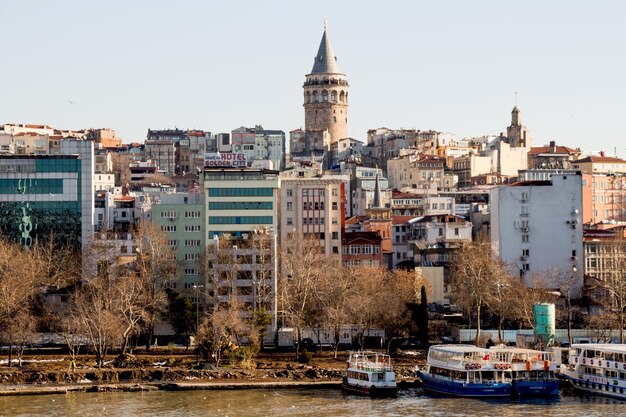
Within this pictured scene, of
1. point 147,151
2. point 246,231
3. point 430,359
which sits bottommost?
point 430,359

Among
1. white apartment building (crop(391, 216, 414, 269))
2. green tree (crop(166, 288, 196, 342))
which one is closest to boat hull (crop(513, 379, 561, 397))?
green tree (crop(166, 288, 196, 342))

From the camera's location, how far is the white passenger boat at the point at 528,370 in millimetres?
70062

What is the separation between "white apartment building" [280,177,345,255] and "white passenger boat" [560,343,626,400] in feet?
110

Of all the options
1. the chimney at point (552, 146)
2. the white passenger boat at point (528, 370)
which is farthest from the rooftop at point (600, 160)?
the white passenger boat at point (528, 370)

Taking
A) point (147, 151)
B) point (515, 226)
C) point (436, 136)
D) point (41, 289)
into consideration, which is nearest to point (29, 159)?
point (41, 289)

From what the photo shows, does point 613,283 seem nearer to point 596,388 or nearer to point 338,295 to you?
point 338,295

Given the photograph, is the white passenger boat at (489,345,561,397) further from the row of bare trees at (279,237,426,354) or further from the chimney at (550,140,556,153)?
the chimney at (550,140,556,153)

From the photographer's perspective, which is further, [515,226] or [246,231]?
[515,226]

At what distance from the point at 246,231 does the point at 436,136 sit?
320 ft

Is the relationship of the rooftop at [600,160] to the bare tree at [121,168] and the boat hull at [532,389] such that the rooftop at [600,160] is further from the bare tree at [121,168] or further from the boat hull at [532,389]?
the boat hull at [532,389]

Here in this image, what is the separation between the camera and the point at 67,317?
3356 inches

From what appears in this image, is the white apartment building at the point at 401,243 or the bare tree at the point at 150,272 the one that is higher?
the white apartment building at the point at 401,243

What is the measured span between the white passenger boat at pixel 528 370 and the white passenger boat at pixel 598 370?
1.50 meters

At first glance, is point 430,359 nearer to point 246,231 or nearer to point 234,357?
point 234,357
